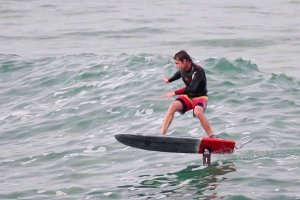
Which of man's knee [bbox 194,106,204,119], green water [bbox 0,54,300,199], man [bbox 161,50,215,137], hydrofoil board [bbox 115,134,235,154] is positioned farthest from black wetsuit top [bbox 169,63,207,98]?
green water [bbox 0,54,300,199]

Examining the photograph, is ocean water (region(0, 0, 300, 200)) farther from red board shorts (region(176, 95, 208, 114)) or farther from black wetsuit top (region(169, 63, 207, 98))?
black wetsuit top (region(169, 63, 207, 98))

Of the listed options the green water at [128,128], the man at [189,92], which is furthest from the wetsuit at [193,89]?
the green water at [128,128]

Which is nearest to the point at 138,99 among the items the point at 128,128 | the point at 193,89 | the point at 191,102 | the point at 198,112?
the point at 128,128

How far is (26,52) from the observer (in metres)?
38.3

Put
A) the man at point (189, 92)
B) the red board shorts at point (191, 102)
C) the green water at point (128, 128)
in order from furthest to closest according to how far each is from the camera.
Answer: the green water at point (128, 128) → the red board shorts at point (191, 102) → the man at point (189, 92)

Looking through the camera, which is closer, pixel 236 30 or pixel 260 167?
pixel 260 167

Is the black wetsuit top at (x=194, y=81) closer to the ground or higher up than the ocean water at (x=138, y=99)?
higher up

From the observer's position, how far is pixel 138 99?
29.0 m

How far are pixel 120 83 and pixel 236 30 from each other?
13274mm

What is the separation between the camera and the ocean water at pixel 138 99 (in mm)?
20641

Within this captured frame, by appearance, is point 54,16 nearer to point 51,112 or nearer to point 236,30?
point 236,30

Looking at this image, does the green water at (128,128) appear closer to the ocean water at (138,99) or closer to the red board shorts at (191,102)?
the ocean water at (138,99)

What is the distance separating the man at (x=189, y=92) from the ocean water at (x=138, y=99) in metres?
1.61

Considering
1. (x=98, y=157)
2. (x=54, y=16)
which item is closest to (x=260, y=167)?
(x=98, y=157)
